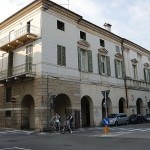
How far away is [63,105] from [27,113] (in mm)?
3853

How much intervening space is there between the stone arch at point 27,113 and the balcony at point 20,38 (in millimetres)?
5612

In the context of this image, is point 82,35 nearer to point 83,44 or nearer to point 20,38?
point 83,44

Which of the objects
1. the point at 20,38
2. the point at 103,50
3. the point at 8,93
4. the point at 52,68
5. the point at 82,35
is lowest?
the point at 8,93

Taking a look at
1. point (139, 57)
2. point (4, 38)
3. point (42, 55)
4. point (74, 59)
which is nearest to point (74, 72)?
point (74, 59)

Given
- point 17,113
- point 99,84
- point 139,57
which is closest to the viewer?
point 17,113

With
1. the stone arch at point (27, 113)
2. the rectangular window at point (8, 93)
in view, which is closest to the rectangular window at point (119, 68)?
the stone arch at point (27, 113)

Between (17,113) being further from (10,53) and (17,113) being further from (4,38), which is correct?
(4,38)

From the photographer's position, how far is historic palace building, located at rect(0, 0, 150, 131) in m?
22.4

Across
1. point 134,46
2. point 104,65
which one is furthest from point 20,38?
point 134,46

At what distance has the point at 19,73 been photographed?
2328cm

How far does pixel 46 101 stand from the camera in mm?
21766

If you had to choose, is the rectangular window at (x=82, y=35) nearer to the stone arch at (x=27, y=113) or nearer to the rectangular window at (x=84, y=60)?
the rectangular window at (x=84, y=60)

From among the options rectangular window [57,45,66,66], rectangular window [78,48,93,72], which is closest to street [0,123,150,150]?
rectangular window [57,45,66,66]

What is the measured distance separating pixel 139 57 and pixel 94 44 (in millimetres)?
12800
